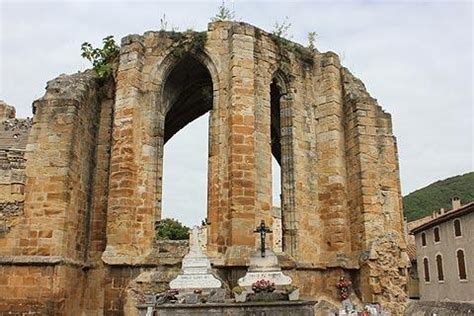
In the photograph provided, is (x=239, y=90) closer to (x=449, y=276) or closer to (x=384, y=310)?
(x=384, y=310)

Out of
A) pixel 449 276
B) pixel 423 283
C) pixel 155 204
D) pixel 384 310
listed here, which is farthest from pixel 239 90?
pixel 423 283

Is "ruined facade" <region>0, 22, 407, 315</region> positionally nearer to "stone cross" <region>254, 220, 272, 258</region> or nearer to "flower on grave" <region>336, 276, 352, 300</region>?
"flower on grave" <region>336, 276, 352, 300</region>

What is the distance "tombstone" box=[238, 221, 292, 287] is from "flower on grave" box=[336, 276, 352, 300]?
212 cm

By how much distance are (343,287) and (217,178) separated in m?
3.45

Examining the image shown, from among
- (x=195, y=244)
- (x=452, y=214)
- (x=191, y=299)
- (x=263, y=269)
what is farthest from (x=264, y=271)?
(x=452, y=214)

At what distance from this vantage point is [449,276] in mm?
24969

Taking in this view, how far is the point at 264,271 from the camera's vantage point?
28.6 feet

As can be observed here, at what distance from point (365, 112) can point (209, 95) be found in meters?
4.31

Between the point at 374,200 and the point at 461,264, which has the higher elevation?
the point at 374,200

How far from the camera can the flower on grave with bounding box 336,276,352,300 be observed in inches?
408

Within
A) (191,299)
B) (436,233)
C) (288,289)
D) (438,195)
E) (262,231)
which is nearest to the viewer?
(191,299)

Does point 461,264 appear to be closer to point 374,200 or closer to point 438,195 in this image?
point 374,200

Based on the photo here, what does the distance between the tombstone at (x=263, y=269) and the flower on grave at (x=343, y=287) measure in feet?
6.97

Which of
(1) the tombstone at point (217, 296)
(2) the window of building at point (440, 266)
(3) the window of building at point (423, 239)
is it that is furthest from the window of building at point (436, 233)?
(1) the tombstone at point (217, 296)
